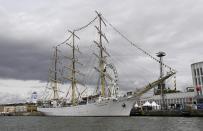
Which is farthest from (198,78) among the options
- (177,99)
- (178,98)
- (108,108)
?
(108,108)

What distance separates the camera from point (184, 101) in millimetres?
118188

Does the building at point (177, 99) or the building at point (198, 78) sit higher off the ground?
the building at point (198, 78)

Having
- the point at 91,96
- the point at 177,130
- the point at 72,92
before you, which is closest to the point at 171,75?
the point at 91,96

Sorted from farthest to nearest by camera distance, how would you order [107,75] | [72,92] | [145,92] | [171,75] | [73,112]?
1. [72,92]
2. [73,112]
3. [107,75]
4. [145,92]
5. [171,75]

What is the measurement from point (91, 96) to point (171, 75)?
3223 centimetres

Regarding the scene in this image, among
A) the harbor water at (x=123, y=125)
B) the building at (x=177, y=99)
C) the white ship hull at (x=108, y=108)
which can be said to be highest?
the building at (x=177, y=99)

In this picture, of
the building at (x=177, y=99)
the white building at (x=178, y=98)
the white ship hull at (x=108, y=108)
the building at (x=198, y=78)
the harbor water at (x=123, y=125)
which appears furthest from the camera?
the white building at (x=178, y=98)

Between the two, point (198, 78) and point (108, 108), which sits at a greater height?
point (198, 78)

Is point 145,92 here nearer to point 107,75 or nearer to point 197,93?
point 107,75

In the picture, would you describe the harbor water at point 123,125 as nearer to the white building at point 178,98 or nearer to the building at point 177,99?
the building at point 177,99

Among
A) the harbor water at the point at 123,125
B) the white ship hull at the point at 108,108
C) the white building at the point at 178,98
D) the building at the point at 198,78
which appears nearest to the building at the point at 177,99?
the white building at the point at 178,98

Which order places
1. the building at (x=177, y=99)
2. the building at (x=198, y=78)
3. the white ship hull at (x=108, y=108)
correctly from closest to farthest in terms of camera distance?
the white ship hull at (x=108, y=108) → the building at (x=198, y=78) → the building at (x=177, y=99)

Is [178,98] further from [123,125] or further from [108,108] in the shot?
[123,125]

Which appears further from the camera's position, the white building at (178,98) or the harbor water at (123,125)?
the white building at (178,98)
